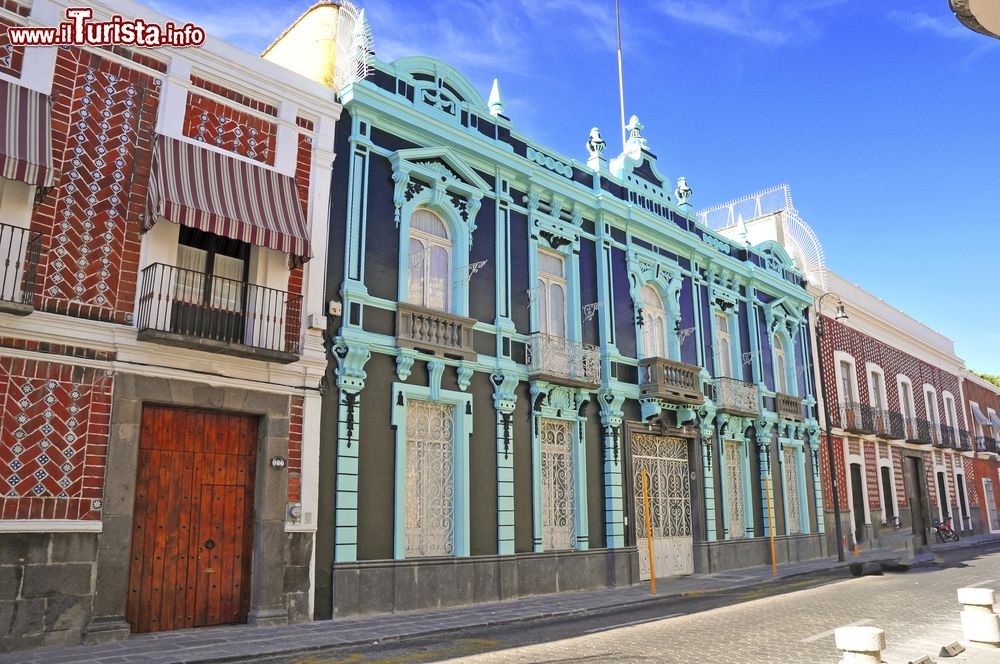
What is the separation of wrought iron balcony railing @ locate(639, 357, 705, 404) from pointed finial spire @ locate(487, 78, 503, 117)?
6467mm

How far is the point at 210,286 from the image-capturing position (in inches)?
463

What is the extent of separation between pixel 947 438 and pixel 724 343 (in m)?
18.4

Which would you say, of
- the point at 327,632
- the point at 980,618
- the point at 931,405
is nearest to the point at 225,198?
the point at 327,632

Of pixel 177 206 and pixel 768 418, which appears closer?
pixel 177 206

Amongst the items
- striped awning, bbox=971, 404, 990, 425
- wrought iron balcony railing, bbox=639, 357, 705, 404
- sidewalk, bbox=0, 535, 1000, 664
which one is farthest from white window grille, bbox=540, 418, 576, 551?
striped awning, bbox=971, 404, 990, 425

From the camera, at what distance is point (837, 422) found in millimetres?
26984

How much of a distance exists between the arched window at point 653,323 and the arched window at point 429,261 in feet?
20.2

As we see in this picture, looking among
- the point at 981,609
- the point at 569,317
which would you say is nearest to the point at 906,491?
the point at 569,317

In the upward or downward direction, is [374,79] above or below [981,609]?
above

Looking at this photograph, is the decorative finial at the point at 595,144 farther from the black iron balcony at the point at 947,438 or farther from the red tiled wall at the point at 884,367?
the black iron balcony at the point at 947,438

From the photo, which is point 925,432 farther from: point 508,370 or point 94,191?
point 94,191

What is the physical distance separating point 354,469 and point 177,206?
4751 mm

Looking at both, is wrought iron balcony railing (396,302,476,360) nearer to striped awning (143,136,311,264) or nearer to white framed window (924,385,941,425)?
striped awning (143,136,311,264)

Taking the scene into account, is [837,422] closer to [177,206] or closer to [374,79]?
[374,79]
